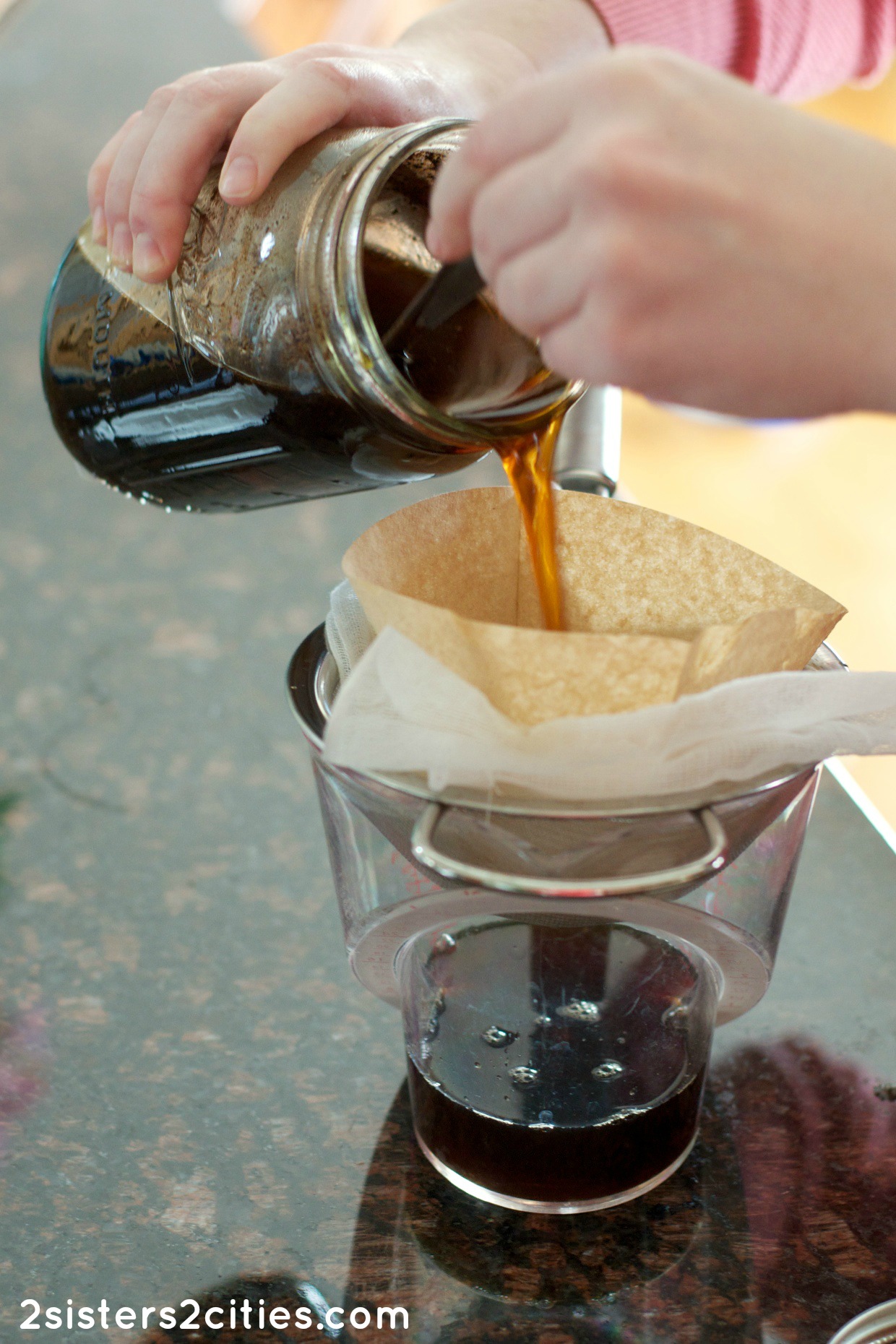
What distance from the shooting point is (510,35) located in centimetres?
64

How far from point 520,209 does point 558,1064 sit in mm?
278

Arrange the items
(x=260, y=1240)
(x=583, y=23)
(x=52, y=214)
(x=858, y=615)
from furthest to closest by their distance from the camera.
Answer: (x=858, y=615), (x=52, y=214), (x=583, y=23), (x=260, y=1240)

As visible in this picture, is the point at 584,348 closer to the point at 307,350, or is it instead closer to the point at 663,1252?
the point at 307,350

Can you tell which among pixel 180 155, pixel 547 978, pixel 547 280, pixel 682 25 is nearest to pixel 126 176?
pixel 180 155

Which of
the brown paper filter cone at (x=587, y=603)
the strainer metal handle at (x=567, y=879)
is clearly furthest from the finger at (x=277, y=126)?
the strainer metal handle at (x=567, y=879)

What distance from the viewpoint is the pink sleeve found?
0.79 m

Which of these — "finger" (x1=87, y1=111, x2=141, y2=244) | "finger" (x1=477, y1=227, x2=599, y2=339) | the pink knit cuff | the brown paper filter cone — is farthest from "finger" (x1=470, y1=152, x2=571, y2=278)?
the pink knit cuff

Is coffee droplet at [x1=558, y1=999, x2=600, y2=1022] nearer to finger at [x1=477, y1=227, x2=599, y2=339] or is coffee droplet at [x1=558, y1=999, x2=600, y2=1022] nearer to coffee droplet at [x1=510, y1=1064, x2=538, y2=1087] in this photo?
coffee droplet at [x1=510, y1=1064, x2=538, y2=1087]

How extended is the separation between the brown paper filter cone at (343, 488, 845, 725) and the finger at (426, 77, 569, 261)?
0.11 m

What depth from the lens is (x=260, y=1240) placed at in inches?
16.3

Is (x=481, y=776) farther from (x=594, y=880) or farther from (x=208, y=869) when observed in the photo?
(x=208, y=869)

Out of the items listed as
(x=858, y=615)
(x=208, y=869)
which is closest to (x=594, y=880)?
(x=208, y=869)

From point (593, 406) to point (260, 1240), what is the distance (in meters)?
0.39

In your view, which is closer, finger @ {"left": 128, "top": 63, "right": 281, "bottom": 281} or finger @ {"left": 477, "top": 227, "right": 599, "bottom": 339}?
finger @ {"left": 477, "top": 227, "right": 599, "bottom": 339}
